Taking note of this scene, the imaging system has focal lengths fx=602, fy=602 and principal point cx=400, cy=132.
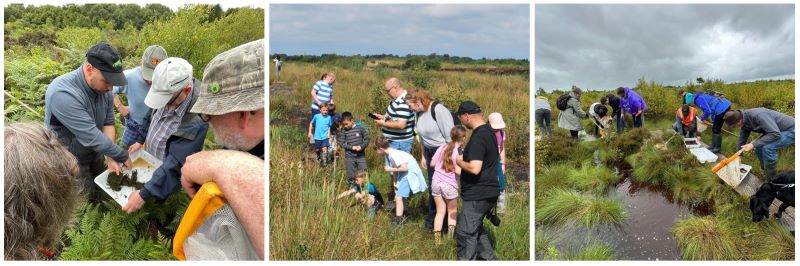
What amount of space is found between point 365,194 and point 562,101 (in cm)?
175

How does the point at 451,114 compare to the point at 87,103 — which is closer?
the point at 87,103

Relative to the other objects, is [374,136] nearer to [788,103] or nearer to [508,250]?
[508,250]

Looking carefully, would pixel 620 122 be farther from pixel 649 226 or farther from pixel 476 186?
pixel 476 186

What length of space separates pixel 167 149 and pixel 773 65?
4671mm

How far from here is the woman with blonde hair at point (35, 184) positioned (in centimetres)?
358

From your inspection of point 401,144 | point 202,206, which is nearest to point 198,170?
point 202,206

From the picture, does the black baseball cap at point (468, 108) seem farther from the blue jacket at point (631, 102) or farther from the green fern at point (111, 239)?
the green fern at point (111, 239)

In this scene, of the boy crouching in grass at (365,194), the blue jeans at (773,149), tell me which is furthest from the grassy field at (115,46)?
the blue jeans at (773,149)

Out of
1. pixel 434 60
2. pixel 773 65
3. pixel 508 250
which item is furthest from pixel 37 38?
pixel 773 65

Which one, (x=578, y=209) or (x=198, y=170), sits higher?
(x=198, y=170)

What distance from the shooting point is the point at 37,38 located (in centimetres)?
486

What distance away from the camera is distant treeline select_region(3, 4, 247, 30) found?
15.9 ft

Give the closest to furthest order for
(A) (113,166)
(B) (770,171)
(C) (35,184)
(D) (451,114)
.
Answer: (C) (35,184) → (A) (113,166) → (D) (451,114) → (B) (770,171)

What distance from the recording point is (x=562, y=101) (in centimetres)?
486
